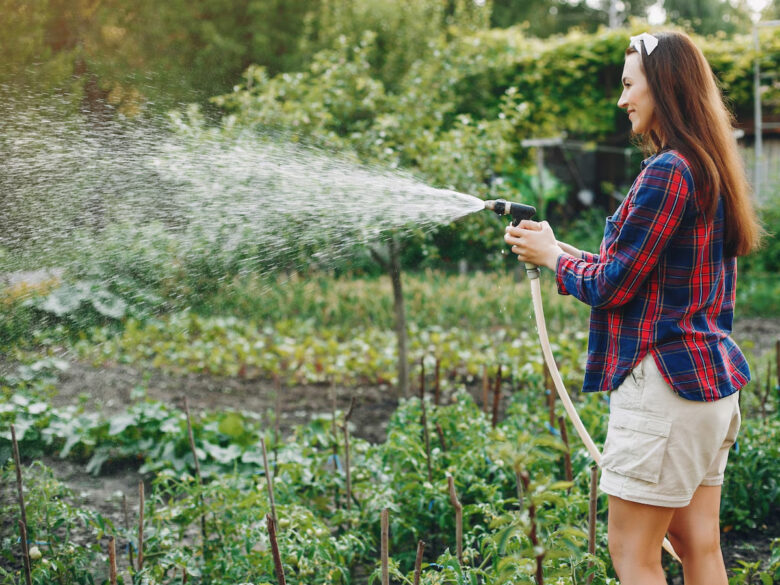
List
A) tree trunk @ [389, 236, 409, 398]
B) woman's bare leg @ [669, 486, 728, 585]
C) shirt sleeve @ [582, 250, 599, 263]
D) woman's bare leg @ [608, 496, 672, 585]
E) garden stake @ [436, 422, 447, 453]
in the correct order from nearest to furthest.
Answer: woman's bare leg @ [608, 496, 672, 585] < woman's bare leg @ [669, 486, 728, 585] < shirt sleeve @ [582, 250, 599, 263] < garden stake @ [436, 422, 447, 453] < tree trunk @ [389, 236, 409, 398]

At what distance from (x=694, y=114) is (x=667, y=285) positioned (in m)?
0.42

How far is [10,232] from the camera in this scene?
12.5 feet

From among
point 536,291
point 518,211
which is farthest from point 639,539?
point 518,211

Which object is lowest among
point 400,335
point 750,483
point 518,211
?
point 400,335

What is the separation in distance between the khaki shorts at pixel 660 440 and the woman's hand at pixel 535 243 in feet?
1.25

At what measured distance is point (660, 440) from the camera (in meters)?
1.73

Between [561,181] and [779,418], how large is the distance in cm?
838

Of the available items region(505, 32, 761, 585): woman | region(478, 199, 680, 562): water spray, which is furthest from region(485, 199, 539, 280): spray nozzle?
region(505, 32, 761, 585): woman

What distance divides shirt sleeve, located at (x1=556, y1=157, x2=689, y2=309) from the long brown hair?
93 mm

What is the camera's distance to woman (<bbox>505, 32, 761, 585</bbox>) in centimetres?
171

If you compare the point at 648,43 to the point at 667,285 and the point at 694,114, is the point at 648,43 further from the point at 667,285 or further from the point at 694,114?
the point at 667,285

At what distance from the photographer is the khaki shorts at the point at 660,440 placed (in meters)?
1.74

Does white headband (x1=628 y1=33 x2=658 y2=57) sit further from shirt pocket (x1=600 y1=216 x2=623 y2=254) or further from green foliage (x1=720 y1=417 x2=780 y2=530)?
green foliage (x1=720 y1=417 x2=780 y2=530)

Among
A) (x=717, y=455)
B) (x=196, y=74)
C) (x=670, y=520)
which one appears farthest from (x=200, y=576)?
(x=196, y=74)
